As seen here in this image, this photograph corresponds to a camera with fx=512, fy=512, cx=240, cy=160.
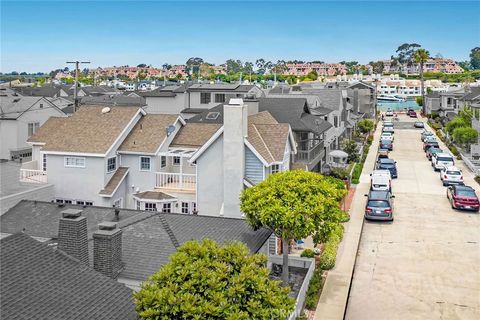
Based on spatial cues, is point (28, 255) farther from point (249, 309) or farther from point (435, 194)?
point (435, 194)

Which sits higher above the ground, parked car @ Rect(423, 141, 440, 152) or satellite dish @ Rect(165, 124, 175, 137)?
satellite dish @ Rect(165, 124, 175, 137)

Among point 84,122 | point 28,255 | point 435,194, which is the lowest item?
point 435,194

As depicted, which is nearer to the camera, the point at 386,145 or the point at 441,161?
the point at 441,161

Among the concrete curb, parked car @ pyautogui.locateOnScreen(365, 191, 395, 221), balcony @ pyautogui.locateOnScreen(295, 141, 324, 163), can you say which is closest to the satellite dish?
balcony @ pyautogui.locateOnScreen(295, 141, 324, 163)

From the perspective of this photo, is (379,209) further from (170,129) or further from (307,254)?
(170,129)

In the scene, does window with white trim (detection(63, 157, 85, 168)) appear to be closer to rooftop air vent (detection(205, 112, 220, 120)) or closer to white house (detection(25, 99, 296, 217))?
white house (detection(25, 99, 296, 217))

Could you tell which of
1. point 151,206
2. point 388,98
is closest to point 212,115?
point 151,206

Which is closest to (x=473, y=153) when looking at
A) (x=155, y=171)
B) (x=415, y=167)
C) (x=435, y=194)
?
(x=415, y=167)
